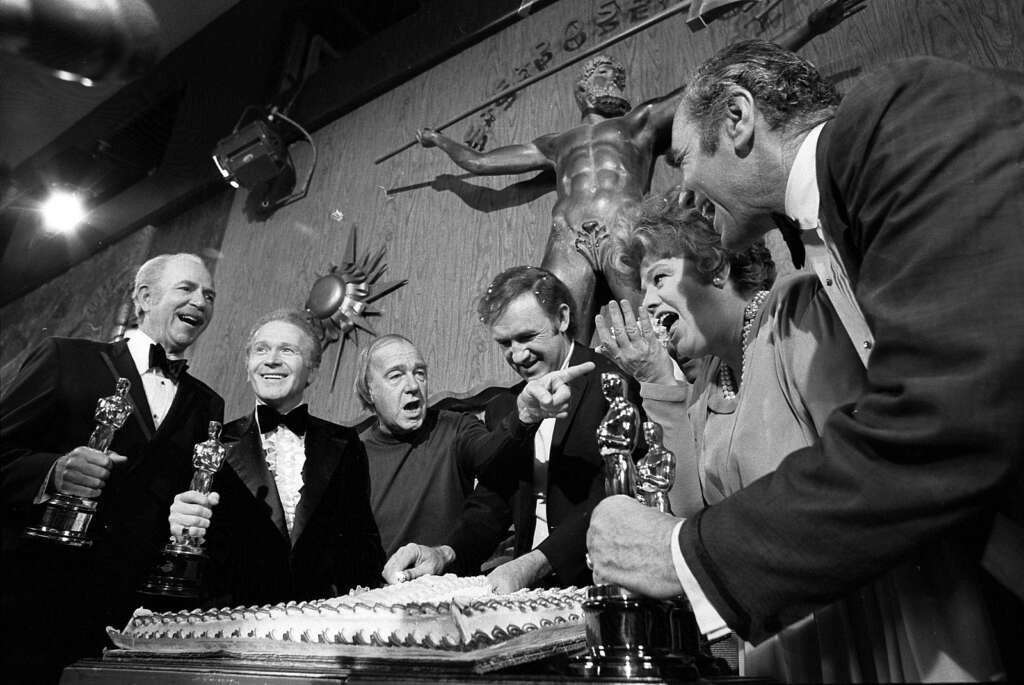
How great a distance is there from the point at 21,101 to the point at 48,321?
5939 millimetres

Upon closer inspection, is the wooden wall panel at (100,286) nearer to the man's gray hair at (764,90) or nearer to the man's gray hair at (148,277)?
the man's gray hair at (148,277)

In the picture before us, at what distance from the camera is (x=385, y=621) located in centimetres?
93

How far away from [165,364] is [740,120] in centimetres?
196

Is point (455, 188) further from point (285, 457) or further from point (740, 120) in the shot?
point (740, 120)

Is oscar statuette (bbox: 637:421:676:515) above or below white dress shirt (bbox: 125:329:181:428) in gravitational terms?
below

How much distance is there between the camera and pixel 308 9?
6.08m

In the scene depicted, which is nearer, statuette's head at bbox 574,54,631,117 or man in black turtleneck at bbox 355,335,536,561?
man in black turtleneck at bbox 355,335,536,561

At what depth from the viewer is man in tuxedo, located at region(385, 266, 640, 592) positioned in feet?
5.50

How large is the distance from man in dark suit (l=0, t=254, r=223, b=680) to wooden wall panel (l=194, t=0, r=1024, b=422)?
1.62 meters

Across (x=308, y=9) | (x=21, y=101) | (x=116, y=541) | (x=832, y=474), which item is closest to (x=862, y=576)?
(x=832, y=474)

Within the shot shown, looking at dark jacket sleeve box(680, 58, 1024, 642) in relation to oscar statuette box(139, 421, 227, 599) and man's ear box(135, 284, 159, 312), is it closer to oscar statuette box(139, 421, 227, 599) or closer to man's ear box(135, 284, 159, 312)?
oscar statuette box(139, 421, 227, 599)

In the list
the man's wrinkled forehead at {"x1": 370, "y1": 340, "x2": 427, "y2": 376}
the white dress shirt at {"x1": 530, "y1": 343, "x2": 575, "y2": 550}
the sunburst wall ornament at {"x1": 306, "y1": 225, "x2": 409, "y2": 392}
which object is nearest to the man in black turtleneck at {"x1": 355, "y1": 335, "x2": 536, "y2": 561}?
the man's wrinkled forehead at {"x1": 370, "y1": 340, "x2": 427, "y2": 376}

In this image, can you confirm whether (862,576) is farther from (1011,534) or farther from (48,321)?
(48,321)

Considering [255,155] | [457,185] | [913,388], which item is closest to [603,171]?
[457,185]
